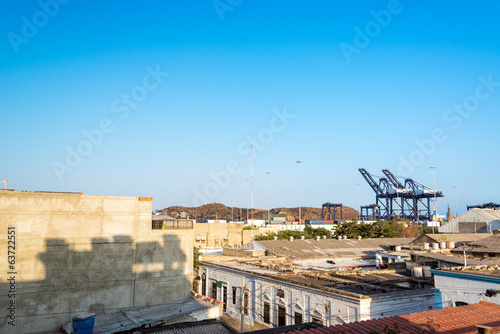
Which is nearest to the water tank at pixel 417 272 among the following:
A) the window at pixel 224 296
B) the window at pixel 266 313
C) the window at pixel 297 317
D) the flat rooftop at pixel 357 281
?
the flat rooftop at pixel 357 281

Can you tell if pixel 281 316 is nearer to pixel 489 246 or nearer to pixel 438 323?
pixel 438 323

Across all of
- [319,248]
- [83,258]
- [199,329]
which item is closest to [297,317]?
[199,329]

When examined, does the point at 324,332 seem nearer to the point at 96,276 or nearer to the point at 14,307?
the point at 96,276

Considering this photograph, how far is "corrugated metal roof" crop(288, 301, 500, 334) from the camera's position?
34.9 feet

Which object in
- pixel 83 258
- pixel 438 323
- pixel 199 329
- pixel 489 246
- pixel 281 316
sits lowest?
pixel 281 316

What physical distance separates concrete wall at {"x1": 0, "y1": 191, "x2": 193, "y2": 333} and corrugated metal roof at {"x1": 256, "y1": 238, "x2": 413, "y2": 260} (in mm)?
14950

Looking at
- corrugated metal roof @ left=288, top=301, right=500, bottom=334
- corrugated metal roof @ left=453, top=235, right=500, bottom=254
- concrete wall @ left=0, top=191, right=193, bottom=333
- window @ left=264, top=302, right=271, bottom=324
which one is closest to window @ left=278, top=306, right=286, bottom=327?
window @ left=264, top=302, right=271, bottom=324

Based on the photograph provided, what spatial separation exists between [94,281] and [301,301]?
13.7 meters

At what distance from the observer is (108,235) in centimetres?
2356

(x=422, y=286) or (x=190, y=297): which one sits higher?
(x=422, y=286)

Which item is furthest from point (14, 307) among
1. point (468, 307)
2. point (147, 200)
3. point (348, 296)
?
point (468, 307)

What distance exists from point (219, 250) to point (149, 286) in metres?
24.4

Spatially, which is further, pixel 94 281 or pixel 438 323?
pixel 94 281

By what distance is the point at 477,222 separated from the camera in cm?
6594
